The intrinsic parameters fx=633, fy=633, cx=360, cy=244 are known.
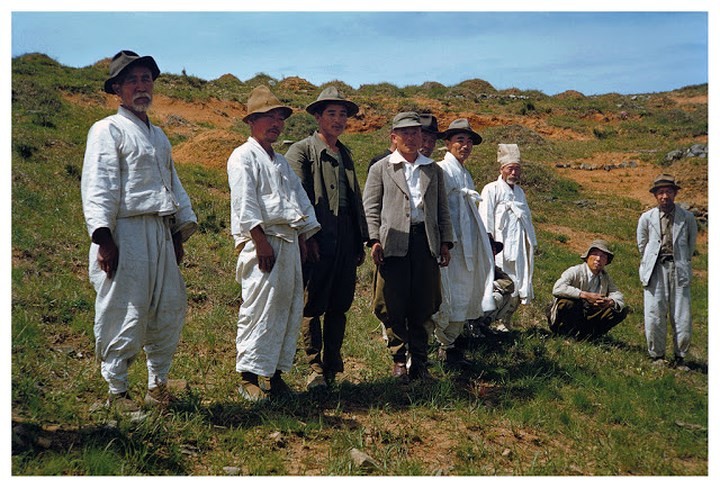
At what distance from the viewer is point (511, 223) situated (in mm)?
7051

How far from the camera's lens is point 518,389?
5359 millimetres

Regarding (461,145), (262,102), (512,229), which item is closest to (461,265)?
(461,145)

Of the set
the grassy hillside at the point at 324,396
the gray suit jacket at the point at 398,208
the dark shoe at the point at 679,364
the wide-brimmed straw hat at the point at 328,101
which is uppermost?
the wide-brimmed straw hat at the point at 328,101

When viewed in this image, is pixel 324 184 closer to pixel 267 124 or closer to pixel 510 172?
pixel 267 124

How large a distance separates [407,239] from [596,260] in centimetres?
313

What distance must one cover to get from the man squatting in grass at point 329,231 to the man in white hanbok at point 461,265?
1.06 metres

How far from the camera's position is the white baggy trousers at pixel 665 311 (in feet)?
21.8

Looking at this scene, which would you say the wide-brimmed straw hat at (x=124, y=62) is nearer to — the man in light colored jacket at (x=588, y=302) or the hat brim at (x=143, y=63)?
the hat brim at (x=143, y=63)

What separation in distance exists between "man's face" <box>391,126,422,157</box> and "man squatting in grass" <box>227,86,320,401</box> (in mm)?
1103

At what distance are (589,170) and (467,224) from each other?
16434mm

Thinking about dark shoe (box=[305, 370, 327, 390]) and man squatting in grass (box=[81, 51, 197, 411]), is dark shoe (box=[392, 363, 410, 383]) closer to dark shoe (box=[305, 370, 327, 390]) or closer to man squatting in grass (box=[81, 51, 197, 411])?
dark shoe (box=[305, 370, 327, 390])

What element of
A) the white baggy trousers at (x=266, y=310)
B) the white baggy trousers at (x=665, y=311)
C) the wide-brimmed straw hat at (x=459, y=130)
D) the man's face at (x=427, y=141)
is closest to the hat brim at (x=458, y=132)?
the wide-brimmed straw hat at (x=459, y=130)

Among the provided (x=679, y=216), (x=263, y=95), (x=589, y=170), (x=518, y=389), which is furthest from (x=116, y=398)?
(x=589, y=170)

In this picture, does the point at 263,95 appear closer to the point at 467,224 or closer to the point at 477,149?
the point at 467,224
